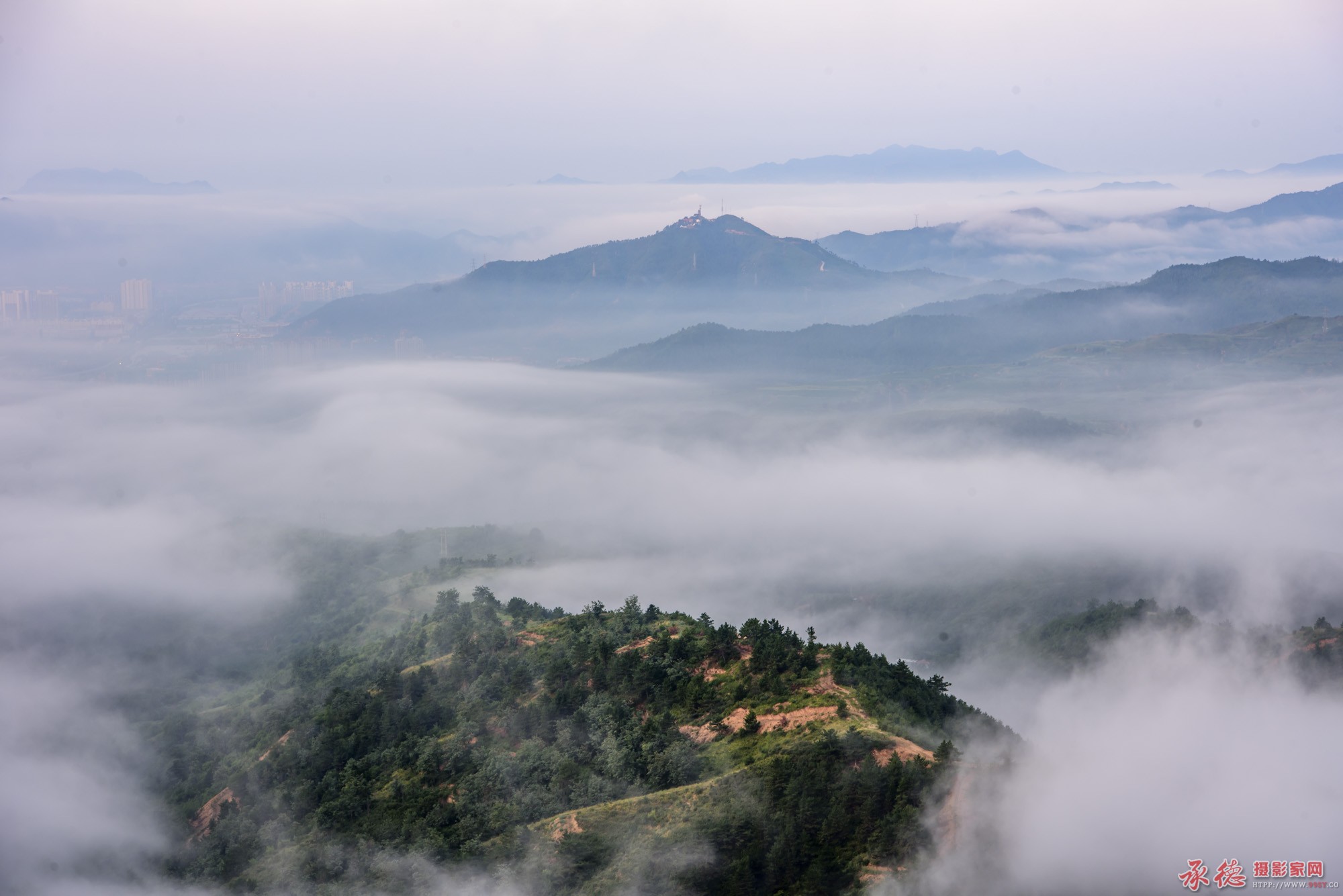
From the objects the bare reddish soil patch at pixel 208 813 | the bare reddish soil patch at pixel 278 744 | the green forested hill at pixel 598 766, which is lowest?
the bare reddish soil patch at pixel 208 813

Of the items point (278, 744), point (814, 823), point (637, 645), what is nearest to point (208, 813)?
point (278, 744)

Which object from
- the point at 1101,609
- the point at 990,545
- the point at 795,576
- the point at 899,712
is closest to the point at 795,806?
the point at 899,712

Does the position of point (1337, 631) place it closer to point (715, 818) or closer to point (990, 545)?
point (715, 818)

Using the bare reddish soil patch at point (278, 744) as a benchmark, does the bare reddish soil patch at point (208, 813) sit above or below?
below

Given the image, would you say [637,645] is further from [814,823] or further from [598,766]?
[814,823]

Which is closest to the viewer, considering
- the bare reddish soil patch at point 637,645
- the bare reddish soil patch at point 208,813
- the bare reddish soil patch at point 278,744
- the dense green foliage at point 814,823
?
the dense green foliage at point 814,823

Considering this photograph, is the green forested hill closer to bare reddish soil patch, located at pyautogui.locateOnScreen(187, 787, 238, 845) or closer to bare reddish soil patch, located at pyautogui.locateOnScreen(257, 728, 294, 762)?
bare reddish soil patch, located at pyautogui.locateOnScreen(187, 787, 238, 845)

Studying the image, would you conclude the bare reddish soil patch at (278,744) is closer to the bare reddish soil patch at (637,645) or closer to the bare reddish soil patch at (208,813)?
the bare reddish soil patch at (208,813)

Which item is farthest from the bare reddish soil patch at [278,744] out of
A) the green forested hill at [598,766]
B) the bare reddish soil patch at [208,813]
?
the bare reddish soil patch at [208,813]
